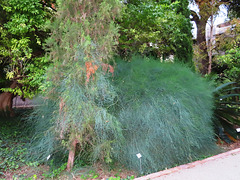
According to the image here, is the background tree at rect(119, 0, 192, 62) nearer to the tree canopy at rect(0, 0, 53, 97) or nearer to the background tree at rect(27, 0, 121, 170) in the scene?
the background tree at rect(27, 0, 121, 170)

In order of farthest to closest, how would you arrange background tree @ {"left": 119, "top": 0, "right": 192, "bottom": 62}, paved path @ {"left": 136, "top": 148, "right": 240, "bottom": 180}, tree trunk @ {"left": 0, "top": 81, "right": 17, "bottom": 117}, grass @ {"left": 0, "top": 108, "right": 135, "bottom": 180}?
tree trunk @ {"left": 0, "top": 81, "right": 17, "bottom": 117}
background tree @ {"left": 119, "top": 0, "right": 192, "bottom": 62}
grass @ {"left": 0, "top": 108, "right": 135, "bottom": 180}
paved path @ {"left": 136, "top": 148, "right": 240, "bottom": 180}

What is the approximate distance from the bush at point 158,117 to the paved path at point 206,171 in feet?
0.99

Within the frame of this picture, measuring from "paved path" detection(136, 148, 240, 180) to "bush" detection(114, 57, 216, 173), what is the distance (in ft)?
0.99

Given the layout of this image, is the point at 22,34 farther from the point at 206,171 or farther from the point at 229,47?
the point at 229,47

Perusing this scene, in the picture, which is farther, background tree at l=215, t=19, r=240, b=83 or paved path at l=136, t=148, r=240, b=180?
background tree at l=215, t=19, r=240, b=83

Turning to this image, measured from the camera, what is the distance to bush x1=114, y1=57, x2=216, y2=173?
4016 mm

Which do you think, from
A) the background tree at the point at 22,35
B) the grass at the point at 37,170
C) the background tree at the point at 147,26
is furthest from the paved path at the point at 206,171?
the background tree at the point at 147,26

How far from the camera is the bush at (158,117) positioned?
402cm

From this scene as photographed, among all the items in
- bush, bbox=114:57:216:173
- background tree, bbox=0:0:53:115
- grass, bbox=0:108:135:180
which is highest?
background tree, bbox=0:0:53:115

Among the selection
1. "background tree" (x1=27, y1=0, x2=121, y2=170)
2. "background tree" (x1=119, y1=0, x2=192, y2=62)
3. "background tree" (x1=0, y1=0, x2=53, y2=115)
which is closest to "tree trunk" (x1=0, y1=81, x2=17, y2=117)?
"background tree" (x1=0, y1=0, x2=53, y2=115)

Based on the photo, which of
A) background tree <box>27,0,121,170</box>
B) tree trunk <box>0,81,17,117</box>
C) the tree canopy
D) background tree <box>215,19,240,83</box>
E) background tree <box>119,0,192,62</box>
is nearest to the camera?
background tree <box>27,0,121,170</box>

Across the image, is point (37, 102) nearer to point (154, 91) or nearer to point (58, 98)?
point (58, 98)

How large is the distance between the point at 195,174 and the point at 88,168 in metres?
2.12

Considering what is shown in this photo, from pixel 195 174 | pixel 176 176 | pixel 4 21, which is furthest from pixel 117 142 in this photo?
pixel 4 21
